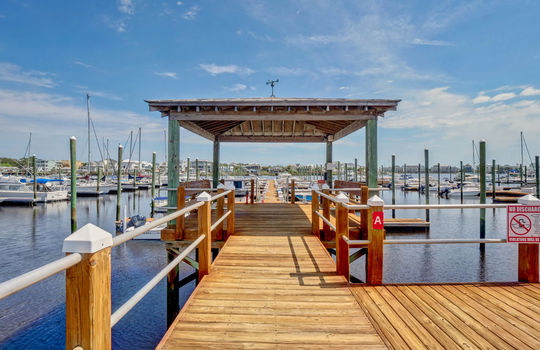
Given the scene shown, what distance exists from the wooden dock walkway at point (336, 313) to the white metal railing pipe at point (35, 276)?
4.54 ft

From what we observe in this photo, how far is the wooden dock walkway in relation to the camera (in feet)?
8.25

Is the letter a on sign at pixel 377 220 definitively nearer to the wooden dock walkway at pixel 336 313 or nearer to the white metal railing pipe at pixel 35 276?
the wooden dock walkway at pixel 336 313

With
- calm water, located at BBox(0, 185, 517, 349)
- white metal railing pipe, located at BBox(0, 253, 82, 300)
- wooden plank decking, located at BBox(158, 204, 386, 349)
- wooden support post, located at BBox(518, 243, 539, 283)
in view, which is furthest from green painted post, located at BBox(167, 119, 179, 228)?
wooden support post, located at BBox(518, 243, 539, 283)

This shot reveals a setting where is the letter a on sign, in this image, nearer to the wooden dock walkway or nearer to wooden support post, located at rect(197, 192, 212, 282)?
the wooden dock walkway

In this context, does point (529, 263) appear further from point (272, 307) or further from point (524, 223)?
point (272, 307)

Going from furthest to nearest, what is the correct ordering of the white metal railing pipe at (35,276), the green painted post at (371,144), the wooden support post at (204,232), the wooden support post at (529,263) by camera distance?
the green painted post at (371,144) < the wooden support post at (204,232) < the wooden support post at (529,263) < the white metal railing pipe at (35,276)

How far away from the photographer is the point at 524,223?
398 cm

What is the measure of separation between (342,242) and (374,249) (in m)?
0.50

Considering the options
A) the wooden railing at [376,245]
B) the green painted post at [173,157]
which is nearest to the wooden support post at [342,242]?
the wooden railing at [376,245]

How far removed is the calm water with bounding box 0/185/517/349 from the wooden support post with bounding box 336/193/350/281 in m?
7.17

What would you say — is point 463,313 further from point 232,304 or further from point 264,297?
point 232,304

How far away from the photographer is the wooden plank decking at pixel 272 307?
8.28ft

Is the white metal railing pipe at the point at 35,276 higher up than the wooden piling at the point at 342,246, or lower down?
higher up

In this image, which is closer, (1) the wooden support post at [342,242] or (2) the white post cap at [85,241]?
(2) the white post cap at [85,241]
